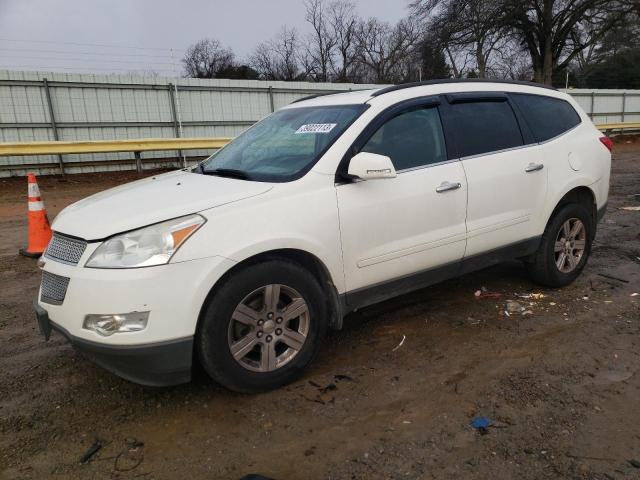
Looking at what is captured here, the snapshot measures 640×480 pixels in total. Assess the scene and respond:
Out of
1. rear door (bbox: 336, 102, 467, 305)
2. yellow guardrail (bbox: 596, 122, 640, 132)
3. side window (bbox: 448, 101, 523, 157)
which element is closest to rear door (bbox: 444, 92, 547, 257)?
side window (bbox: 448, 101, 523, 157)

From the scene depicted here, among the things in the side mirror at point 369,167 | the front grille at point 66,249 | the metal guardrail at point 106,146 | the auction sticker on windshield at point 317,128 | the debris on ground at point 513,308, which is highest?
the metal guardrail at point 106,146

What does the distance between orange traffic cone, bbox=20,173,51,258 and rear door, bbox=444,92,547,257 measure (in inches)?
185

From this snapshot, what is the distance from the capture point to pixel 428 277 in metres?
3.73

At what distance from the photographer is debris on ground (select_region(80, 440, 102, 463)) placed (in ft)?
8.36

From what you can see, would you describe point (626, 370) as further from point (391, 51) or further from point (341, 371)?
point (391, 51)

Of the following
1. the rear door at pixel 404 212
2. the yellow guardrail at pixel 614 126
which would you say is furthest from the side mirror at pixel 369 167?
the yellow guardrail at pixel 614 126

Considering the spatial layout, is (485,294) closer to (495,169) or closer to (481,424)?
(495,169)

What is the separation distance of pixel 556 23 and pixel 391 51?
22.2m

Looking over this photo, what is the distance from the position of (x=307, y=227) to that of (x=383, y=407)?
1112 millimetres

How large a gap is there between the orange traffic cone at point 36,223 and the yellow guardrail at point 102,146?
6775 millimetres

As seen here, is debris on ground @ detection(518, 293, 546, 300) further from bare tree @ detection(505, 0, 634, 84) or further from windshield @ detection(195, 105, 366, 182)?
bare tree @ detection(505, 0, 634, 84)

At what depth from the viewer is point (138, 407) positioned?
3000 millimetres

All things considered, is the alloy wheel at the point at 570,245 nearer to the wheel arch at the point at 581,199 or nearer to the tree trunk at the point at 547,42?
the wheel arch at the point at 581,199

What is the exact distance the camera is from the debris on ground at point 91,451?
255cm
